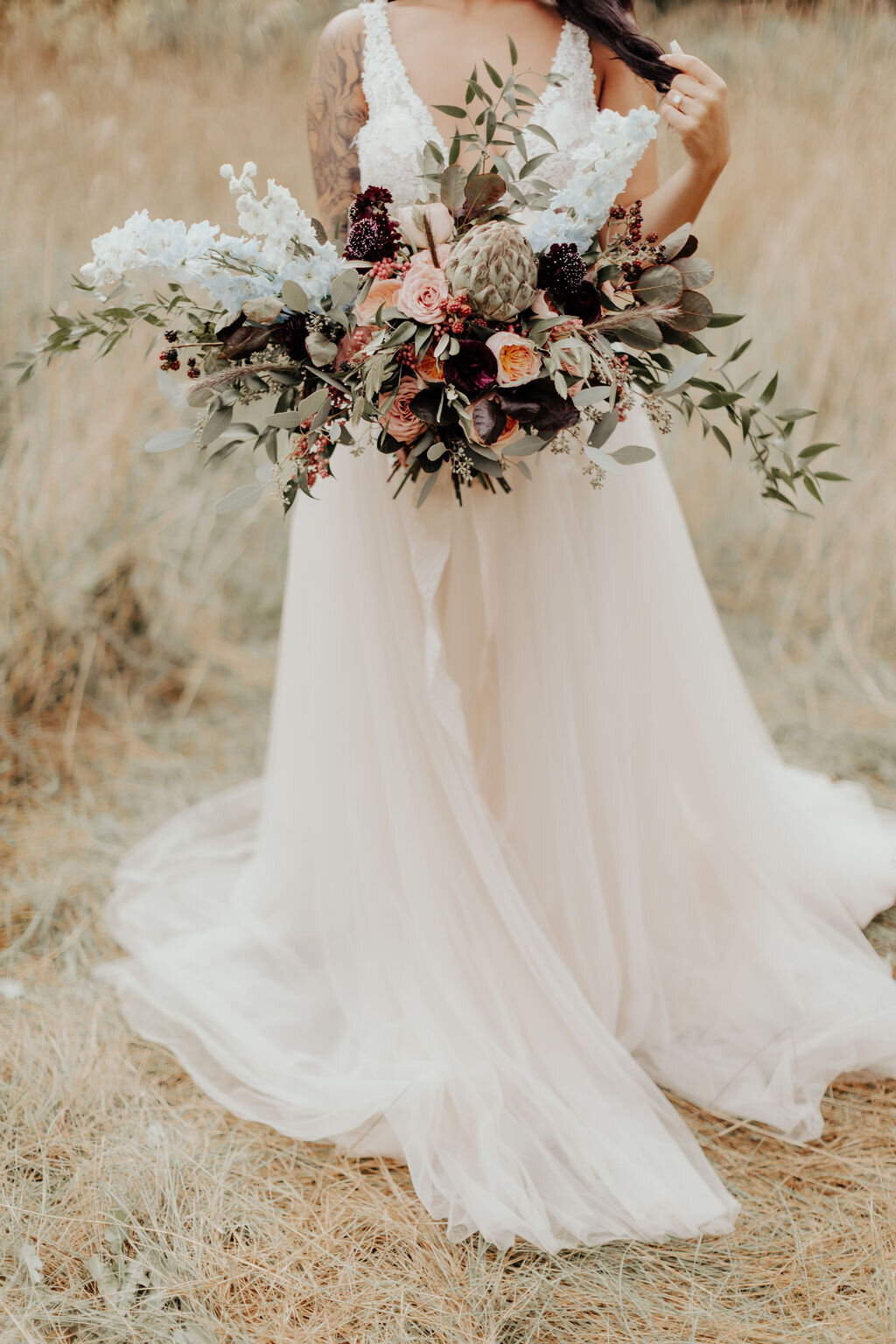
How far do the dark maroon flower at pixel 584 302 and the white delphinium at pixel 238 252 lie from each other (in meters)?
0.29

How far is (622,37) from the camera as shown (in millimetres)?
1498

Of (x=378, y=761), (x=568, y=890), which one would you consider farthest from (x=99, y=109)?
(x=568, y=890)

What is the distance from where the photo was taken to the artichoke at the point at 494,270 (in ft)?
3.64

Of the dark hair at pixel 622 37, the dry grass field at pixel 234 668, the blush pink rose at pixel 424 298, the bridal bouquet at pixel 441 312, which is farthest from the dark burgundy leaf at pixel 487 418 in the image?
the dry grass field at pixel 234 668

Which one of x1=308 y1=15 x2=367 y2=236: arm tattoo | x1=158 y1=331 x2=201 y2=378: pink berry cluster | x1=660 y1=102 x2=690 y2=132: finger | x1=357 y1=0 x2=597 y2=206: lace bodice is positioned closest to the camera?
x1=158 y1=331 x2=201 y2=378: pink berry cluster

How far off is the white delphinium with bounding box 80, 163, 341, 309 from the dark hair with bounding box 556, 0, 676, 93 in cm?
67

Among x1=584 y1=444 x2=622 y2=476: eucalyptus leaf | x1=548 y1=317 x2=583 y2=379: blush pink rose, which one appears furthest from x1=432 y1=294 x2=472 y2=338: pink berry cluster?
x1=584 y1=444 x2=622 y2=476: eucalyptus leaf

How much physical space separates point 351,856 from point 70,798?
4.21ft

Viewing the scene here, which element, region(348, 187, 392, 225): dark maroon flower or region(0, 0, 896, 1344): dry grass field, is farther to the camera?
region(0, 0, 896, 1344): dry grass field

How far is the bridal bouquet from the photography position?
1.14 m

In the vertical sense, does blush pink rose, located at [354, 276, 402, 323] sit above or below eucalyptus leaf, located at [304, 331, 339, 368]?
above

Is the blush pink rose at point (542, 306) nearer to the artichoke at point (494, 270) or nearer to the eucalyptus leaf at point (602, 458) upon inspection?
the artichoke at point (494, 270)

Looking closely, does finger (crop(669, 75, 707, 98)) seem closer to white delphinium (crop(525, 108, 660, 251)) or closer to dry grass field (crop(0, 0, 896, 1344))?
white delphinium (crop(525, 108, 660, 251))

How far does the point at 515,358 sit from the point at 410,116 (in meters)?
0.65
